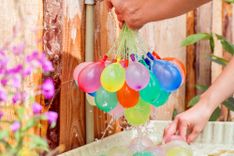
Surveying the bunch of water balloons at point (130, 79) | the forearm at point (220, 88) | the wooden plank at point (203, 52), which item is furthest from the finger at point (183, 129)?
the wooden plank at point (203, 52)

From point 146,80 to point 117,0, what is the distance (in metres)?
0.34

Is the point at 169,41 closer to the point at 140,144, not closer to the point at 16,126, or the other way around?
the point at 140,144

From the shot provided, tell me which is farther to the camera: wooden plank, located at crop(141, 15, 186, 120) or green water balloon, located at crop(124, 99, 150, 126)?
wooden plank, located at crop(141, 15, 186, 120)

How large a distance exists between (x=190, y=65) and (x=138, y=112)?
1907 millimetres

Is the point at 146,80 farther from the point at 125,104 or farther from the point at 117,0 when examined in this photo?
the point at 117,0

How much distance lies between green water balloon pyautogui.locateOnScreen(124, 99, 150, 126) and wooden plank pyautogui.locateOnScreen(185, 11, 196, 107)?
1.78 metres

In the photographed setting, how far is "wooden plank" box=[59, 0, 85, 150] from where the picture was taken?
5.91 ft

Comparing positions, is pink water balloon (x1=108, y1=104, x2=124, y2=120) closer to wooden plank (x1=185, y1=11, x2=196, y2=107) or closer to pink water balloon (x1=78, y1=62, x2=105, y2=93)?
pink water balloon (x1=78, y1=62, x2=105, y2=93)

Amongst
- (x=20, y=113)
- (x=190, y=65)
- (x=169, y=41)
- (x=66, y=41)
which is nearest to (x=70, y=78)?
(x=66, y=41)

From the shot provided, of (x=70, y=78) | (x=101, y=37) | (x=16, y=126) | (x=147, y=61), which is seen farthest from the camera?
(x=101, y=37)

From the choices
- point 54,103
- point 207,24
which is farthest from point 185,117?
point 207,24

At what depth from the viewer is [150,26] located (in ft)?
8.85

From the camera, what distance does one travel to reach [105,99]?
1.55 metres

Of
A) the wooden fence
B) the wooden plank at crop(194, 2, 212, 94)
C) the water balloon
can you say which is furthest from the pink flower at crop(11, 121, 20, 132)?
the wooden plank at crop(194, 2, 212, 94)
